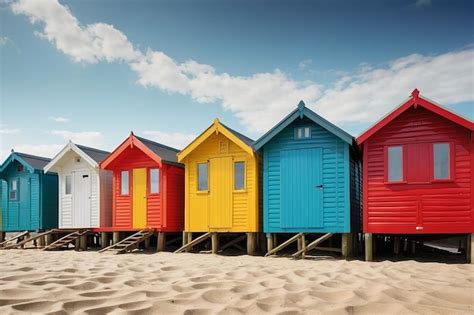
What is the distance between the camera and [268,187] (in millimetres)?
13891

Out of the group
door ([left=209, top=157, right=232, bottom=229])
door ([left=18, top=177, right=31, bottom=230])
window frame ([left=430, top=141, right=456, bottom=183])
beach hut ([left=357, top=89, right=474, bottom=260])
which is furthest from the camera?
door ([left=18, top=177, right=31, bottom=230])

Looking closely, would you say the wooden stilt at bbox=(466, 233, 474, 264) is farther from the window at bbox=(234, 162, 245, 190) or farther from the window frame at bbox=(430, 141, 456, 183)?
the window at bbox=(234, 162, 245, 190)

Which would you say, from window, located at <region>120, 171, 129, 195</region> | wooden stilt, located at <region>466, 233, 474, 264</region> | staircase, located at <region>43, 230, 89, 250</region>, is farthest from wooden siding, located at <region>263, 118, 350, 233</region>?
staircase, located at <region>43, 230, 89, 250</region>

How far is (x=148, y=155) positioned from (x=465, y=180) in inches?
428

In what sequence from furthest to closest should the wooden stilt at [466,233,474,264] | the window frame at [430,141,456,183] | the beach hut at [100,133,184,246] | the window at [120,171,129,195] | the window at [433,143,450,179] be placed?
the window at [120,171,129,195], the beach hut at [100,133,184,246], the window at [433,143,450,179], the window frame at [430,141,456,183], the wooden stilt at [466,233,474,264]

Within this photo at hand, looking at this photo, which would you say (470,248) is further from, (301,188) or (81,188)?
(81,188)

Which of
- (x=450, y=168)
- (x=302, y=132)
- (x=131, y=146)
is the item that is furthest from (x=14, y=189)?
(x=450, y=168)

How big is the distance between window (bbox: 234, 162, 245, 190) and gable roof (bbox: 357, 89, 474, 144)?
4.28 m

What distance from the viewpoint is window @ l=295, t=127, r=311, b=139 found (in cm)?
1355

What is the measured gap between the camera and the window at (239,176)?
14773mm

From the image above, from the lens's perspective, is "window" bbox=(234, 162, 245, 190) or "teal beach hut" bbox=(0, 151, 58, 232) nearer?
"window" bbox=(234, 162, 245, 190)

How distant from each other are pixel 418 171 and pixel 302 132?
146 inches

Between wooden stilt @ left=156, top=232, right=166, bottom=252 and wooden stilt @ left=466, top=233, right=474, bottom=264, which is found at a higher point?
wooden stilt @ left=466, top=233, right=474, bottom=264

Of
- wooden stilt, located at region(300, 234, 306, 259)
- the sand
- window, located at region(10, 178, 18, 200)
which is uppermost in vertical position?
window, located at region(10, 178, 18, 200)
